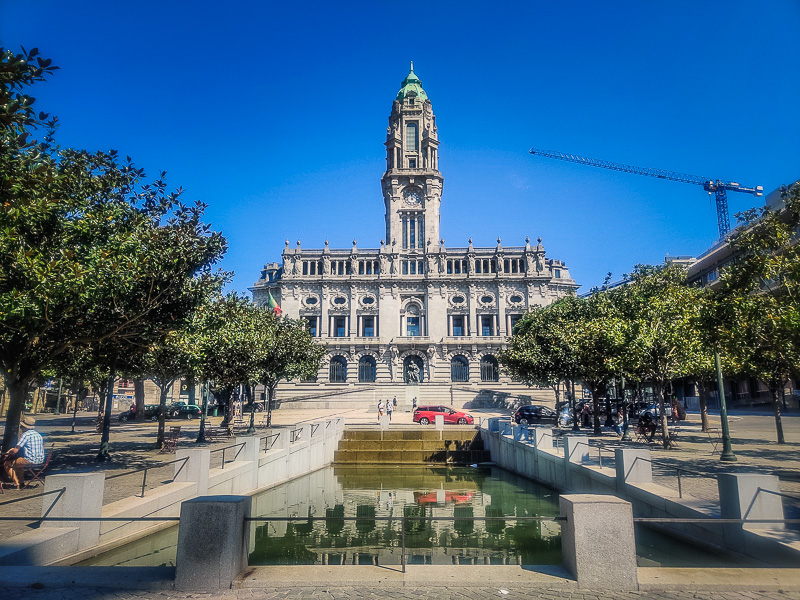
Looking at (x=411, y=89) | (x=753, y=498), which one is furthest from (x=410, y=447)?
(x=411, y=89)

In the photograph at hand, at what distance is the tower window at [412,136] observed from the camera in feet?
259

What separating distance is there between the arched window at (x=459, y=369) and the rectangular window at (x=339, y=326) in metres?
16.1

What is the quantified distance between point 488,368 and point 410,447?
40227 mm

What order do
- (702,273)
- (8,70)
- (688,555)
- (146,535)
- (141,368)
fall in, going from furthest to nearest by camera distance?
(702,273) < (141,368) < (146,535) < (688,555) < (8,70)

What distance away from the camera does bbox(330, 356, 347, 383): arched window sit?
69.5m

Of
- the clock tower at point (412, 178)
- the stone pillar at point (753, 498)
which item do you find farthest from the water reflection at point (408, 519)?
the clock tower at point (412, 178)

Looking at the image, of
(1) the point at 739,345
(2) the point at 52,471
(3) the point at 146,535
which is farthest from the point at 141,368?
(1) the point at 739,345

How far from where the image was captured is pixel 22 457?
47.4 ft

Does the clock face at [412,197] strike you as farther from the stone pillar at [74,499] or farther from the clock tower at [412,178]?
the stone pillar at [74,499]

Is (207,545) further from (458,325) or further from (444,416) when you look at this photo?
(458,325)

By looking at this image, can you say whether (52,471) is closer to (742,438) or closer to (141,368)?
(141,368)

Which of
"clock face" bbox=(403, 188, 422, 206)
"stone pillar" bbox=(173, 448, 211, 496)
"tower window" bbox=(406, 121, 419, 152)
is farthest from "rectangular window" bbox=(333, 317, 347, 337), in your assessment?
"stone pillar" bbox=(173, 448, 211, 496)

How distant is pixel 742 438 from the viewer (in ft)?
86.3

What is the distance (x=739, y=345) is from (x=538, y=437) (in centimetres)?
840
